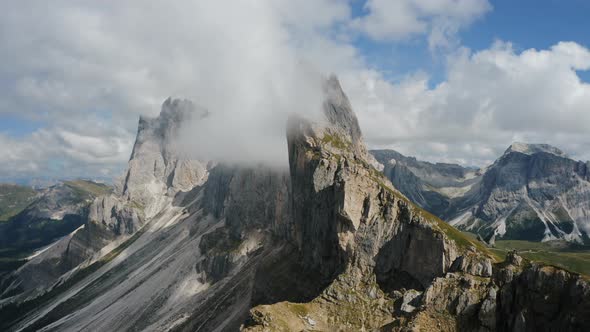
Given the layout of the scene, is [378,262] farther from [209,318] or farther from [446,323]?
[209,318]

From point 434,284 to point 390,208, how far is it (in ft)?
108

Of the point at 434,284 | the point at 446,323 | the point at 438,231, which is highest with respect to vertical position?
the point at 438,231

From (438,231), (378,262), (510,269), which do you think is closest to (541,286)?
(510,269)

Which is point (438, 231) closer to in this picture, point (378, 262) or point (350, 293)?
point (378, 262)

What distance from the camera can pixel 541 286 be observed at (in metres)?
71.9

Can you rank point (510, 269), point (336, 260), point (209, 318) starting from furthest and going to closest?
point (209, 318)
point (336, 260)
point (510, 269)

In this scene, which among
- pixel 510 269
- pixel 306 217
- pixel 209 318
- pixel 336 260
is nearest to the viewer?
pixel 510 269

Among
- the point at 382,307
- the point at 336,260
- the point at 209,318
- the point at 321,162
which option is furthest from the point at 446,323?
the point at 209,318

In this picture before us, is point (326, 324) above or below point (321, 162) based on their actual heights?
below

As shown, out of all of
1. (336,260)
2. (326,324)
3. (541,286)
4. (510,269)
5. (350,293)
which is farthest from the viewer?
(336,260)

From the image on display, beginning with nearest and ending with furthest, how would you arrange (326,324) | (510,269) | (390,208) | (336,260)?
1. (510,269)
2. (326,324)
3. (390,208)
4. (336,260)

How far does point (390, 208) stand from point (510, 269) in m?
38.2

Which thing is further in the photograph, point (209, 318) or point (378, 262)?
point (209, 318)

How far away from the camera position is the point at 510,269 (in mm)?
78812
